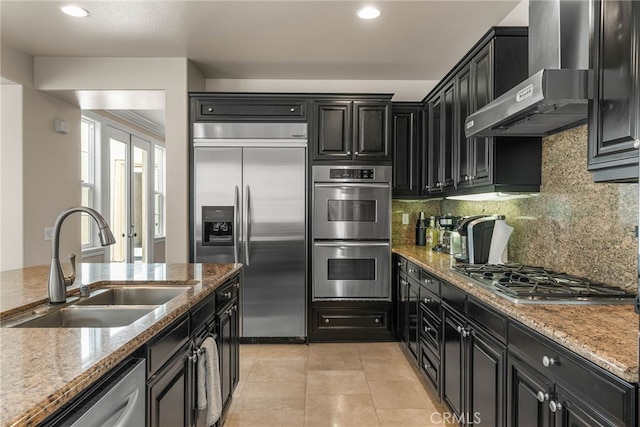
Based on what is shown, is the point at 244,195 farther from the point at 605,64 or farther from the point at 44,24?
the point at 605,64

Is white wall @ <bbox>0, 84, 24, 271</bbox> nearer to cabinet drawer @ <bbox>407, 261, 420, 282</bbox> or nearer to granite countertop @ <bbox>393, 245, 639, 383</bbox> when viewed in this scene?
cabinet drawer @ <bbox>407, 261, 420, 282</bbox>

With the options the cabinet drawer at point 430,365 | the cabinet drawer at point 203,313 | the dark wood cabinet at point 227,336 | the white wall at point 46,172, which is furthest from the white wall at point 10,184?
the cabinet drawer at point 430,365

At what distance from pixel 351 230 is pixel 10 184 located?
313 cm

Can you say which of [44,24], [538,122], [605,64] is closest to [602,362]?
[605,64]

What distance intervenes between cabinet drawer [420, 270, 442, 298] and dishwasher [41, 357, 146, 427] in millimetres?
1839

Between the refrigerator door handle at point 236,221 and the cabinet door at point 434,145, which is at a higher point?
the cabinet door at point 434,145

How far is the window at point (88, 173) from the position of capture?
5.00 meters

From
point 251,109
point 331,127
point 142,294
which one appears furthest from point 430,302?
point 251,109

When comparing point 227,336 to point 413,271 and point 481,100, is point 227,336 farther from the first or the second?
point 481,100

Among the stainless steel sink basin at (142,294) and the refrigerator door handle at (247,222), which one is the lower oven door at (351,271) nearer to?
the refrigerator door handle at (247,222)

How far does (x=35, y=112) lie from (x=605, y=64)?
4377 mm

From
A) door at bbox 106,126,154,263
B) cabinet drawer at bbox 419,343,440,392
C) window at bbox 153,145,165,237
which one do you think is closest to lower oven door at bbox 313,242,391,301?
cabinet drawer at bbox 419,343,440,392

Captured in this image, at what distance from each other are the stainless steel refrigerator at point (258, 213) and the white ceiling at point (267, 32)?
26.6 inches

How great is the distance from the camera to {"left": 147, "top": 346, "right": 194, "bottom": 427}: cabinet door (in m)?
1.34
